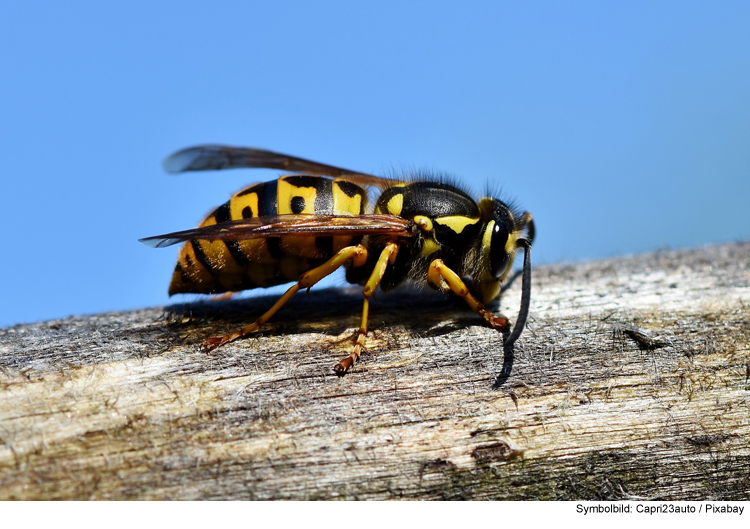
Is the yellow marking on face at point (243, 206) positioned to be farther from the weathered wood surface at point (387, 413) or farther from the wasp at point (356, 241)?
the weathered wood surface at point (387, 413)

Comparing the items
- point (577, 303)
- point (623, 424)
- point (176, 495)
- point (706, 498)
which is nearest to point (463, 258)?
point (577, 303)

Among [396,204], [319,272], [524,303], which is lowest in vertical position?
[524,303]

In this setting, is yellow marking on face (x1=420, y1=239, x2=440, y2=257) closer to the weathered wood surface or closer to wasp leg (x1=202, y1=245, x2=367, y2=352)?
wasp leg (x1=202, y1=245, x2=367, y2=352)

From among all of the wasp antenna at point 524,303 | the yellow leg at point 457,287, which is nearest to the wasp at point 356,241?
the yellow leg at point 457,287

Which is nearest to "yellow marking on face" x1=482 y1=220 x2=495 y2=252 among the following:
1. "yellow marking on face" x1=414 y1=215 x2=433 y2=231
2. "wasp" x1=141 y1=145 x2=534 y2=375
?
"wasp" x1=141 y1=145 x2=534 y2=375

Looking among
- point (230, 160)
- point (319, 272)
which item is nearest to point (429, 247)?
point (319, 272)

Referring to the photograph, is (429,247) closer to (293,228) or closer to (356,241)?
(356,241)

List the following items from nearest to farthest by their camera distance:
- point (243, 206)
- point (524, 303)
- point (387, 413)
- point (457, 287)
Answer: point (387, 413)
point (524, 303)
point (457, 287)
point (243, 206)
